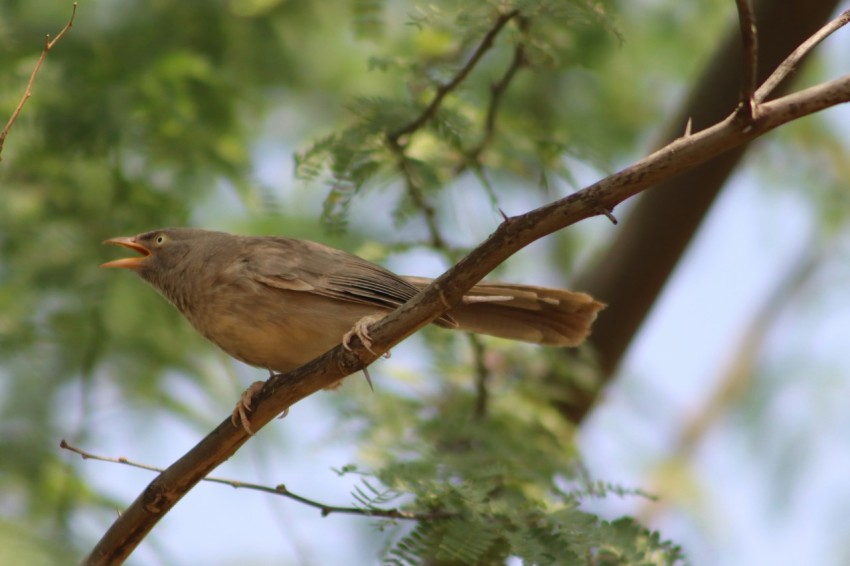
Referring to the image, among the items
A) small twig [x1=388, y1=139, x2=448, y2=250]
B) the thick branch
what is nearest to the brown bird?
small twig [x1=388, y1=139, x2=448, y2=250]

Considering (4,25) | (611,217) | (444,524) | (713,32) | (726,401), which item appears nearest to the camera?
(611,217)

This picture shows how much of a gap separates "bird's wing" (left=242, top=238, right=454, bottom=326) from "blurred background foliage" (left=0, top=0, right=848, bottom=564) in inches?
10.6

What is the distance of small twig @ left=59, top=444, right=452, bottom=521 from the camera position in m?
3.20

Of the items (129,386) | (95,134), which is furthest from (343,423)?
(95,134)

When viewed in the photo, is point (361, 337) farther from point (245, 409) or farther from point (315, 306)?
point (315, 306)

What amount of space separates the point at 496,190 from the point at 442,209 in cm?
65

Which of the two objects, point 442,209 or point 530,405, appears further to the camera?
point 442,209

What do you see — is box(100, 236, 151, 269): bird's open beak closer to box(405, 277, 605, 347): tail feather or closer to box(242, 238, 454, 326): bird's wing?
box(242, 238, 454, 326): bird's wing

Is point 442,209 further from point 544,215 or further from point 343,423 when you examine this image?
point 544,215

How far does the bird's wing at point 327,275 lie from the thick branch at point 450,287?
2.71 feet

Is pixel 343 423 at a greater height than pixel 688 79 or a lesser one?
lesser

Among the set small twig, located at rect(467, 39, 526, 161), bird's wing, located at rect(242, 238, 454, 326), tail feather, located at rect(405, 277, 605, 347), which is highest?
small twig, located at rect(467, 39, 526, 161)

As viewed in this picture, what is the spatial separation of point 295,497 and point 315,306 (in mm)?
1020

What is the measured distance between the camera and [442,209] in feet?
21.0
